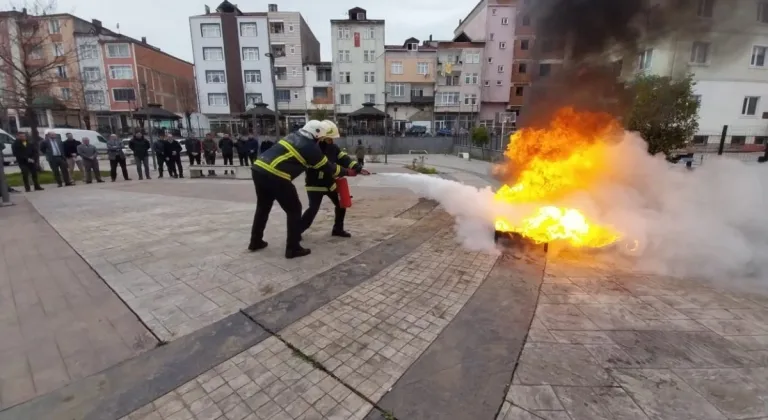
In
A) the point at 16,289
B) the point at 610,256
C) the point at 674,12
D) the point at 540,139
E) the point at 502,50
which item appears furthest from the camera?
the point at 502,50

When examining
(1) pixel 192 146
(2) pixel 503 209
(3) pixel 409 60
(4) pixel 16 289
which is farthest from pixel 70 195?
(3) pixel 409 60

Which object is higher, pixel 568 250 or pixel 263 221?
pixel 263 221

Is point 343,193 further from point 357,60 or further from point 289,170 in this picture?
point 357,60

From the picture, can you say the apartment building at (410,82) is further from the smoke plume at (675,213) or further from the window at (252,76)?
the smoke plume at (675,213)

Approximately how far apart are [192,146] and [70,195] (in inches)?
251

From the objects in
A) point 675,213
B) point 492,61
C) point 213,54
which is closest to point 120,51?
point 213,54

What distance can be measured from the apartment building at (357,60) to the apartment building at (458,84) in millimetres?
6298

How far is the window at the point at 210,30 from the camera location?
3684 centimetres

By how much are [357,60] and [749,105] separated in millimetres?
32183

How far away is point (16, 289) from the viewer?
3.87m

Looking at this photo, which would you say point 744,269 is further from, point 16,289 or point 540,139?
point 16,289

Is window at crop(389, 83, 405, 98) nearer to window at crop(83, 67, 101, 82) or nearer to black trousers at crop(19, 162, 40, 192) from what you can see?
window at crop(83, 67, 101, 82)

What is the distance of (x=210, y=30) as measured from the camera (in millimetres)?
37000

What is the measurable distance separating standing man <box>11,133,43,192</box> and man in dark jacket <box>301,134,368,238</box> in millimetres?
10148
